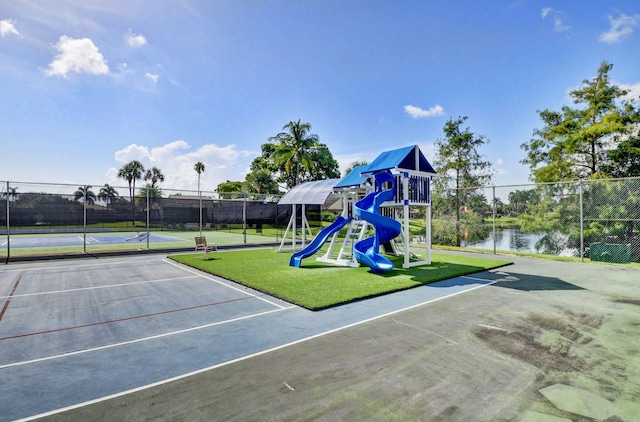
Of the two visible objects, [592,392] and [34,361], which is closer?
[592,392]

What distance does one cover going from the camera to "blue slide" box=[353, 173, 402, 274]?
9969 millimetres

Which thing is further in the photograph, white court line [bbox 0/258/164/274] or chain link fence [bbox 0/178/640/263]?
chain link fence [bbox 0/178/640/263]

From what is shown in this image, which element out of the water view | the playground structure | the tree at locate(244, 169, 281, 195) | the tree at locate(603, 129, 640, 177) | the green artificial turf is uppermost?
the tree at locate(244, 169, 281, 195)

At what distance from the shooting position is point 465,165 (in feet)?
69.6

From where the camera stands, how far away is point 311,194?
14766 millimetres

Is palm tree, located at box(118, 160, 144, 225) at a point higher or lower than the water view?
higher

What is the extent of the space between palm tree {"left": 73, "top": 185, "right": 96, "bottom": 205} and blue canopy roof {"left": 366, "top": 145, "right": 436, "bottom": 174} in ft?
44.4

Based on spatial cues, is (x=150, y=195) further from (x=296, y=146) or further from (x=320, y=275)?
(x=296, y=146)

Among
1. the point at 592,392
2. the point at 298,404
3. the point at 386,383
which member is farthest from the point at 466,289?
the point at 298,404

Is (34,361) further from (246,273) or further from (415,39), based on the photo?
(415,39)

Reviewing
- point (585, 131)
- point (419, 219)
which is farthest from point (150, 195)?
point (585, 131)

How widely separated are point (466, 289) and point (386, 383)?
5.57 m

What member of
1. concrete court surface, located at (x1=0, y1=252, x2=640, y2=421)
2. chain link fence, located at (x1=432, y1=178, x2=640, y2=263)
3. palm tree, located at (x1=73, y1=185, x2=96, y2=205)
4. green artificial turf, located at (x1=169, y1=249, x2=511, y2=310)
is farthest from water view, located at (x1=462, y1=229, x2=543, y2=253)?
palm tree, located at (x1=73, y1=185, x2=96, y2=205)

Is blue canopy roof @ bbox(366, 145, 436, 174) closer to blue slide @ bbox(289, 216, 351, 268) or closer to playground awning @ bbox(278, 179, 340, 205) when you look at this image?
blue slide @ bbox(289, 216, 351, 268)
